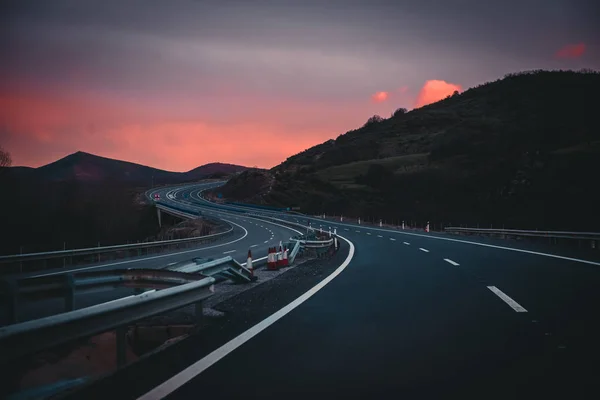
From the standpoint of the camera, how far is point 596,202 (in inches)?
2462

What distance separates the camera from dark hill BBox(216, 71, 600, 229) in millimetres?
70500

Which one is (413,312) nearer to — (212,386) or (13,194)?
(212,386)

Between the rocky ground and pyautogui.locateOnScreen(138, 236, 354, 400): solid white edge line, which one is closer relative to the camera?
pyautogui.locateOnScreen(138, 236, 354, 400): solid white edge line

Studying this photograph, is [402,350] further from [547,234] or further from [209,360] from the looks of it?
[547,234]

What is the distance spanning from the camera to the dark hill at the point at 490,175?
7050 cm

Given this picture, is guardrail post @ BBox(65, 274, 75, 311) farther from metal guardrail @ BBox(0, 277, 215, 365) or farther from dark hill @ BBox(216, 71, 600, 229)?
dark hill @ BBox(216, 71, 600, 229)

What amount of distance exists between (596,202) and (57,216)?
2589 inches

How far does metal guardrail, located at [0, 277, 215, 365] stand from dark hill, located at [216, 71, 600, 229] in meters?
53.4

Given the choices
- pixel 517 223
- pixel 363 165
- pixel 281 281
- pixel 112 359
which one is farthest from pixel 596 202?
pixel 363 165

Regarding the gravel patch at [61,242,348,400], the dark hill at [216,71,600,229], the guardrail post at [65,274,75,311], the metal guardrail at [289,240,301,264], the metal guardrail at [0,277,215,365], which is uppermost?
the dark hill at [216,71,600,229]

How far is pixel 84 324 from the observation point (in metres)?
4.46

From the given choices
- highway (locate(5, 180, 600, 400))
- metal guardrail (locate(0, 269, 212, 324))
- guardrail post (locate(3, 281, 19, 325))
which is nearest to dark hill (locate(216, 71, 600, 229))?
highway (locate(5, 180, 600, 400))

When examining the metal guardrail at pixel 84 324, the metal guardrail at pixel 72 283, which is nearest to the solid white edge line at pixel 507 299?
the metal guardrail at pixel 84 324

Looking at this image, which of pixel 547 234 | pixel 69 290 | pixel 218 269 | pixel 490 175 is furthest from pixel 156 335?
pixel 490 175
